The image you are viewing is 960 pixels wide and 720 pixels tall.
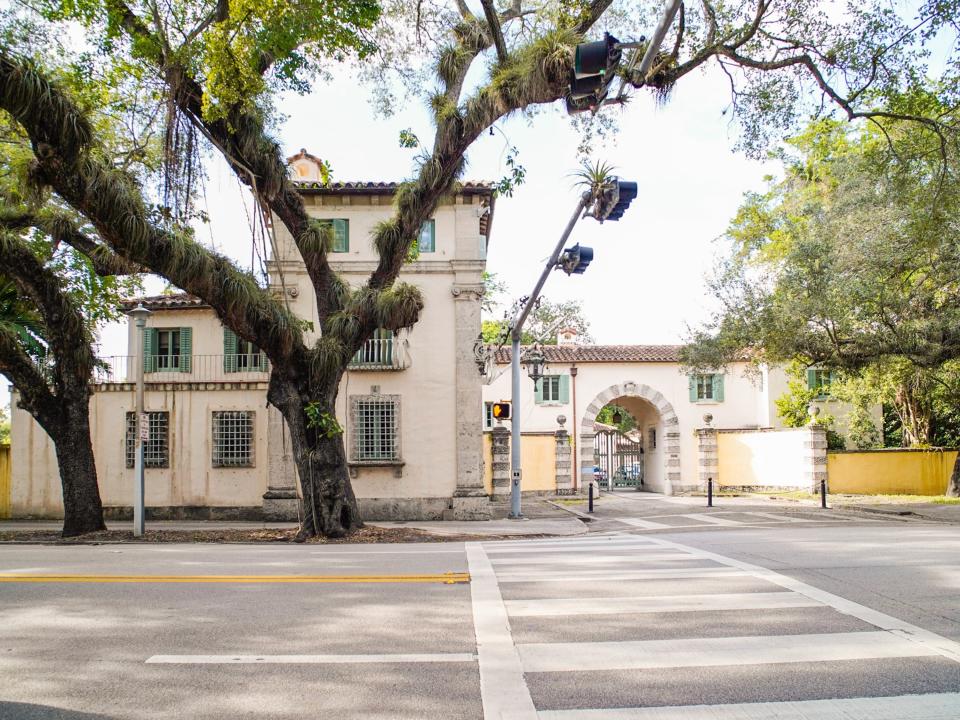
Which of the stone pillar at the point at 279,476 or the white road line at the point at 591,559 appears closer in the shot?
the white road line at the point at 591,559

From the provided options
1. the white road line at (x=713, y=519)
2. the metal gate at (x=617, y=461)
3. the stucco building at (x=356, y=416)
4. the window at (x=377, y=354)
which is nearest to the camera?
the white road line at (x=713, y=519)

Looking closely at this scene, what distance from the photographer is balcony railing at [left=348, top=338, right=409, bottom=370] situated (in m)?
20.3

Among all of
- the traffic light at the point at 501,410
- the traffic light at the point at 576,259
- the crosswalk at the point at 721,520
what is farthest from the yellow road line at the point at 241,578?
the traffic light at the point at 501,410

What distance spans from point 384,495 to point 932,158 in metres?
14.5

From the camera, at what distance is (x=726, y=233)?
34.7 metres

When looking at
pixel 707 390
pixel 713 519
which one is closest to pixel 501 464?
pixel 713 519

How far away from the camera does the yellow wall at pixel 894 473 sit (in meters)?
27.0

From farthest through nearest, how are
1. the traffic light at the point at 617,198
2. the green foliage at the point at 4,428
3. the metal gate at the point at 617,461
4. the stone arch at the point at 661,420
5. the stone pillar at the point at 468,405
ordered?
the green foliage at the point at 4,428 < the metal gate at the point at 617,461 < the stone arch at the point at 661,420 < the stone pillar at the point at 468,405 < the traffic light at the point at 617,198

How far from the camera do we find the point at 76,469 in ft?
51.7

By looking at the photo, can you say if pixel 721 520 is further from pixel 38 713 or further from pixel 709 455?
pixel 38 713

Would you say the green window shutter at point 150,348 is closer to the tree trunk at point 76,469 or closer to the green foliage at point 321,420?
the tree trunk at point 76,469

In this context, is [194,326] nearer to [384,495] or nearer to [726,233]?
[384,495]

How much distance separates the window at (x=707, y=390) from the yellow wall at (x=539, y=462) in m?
6.81

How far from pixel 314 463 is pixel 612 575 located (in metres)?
7.60
